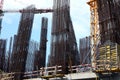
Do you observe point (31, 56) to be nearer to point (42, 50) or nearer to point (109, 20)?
point (42, 50)

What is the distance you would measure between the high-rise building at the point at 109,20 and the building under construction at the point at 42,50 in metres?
14.6

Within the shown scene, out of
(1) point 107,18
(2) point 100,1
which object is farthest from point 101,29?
(2) point 100,1

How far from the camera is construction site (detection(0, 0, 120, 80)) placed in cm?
2983

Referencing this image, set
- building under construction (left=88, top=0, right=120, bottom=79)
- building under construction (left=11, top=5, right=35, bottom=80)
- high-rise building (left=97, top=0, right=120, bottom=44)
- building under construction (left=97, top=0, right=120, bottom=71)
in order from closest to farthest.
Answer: building under construction (left=88, top=0, right=120, bottom=79), building under construction (left=97, top=0, right=120, bottom=71), high-rise building (left=97, top=0, right=120, bottom=44), building under construction (left=11, top=5, right=35, bottom=80)

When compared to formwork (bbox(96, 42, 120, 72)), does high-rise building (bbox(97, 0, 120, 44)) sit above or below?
above

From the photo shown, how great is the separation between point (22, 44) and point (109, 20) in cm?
1616

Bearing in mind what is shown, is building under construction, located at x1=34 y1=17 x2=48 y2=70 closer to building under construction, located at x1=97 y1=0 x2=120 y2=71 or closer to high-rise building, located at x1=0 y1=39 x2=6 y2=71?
high-rise building, located at x1=0 y1=39 x2=6 y2=71

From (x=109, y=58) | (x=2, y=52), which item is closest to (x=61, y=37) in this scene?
(x=109, y=58)

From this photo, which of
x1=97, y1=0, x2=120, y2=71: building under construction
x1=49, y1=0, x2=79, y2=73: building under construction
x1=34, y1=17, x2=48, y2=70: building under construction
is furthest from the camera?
x1=34, y1=17, x2=48, y2=70: building under construction

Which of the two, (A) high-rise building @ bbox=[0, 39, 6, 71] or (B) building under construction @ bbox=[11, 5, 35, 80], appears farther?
(A) high-rise building @ bbox=[0, 39, 6, 71]

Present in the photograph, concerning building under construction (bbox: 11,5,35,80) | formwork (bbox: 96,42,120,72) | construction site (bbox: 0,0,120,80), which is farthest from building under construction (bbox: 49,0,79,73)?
building under construction (bbox: 11,5,35,80)

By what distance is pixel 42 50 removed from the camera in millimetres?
49469

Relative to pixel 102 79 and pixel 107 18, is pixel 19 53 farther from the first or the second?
pixel 102 79

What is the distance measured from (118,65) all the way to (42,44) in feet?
78.1
